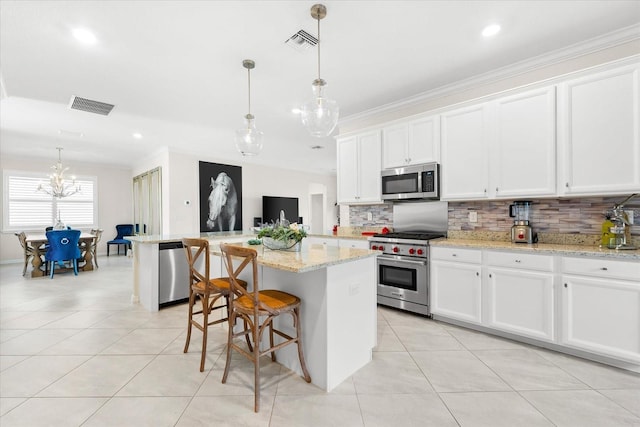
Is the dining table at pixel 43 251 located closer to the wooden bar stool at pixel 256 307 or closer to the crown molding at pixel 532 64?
the wooden bar stool at pixel 256 307

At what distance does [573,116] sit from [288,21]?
258 centimetres

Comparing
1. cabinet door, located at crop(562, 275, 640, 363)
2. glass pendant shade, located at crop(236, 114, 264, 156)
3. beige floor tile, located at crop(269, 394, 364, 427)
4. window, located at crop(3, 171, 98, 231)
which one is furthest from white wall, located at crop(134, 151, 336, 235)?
cabinet door, located at crop(562, 275, 640, 363)

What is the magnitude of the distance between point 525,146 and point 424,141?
1.04 metres

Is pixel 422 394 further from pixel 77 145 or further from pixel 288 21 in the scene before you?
pixel 77 145

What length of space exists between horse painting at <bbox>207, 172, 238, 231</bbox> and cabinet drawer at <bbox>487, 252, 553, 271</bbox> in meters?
5.99

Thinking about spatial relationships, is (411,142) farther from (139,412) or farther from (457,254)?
(139,412)

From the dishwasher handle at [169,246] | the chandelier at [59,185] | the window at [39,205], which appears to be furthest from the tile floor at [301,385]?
the window at [39,205]

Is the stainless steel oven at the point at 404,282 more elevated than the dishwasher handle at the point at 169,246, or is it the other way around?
the dishwasher handle at the point at 169,246

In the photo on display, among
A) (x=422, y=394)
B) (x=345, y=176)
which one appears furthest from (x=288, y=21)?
(x=422, y=394)

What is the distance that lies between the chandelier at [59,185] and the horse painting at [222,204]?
3316 mm

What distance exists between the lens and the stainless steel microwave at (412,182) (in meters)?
3.41

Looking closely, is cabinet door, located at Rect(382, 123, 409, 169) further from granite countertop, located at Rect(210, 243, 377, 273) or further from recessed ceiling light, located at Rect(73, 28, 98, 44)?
recessed ceiling light, located at Rect(73, 28, 98, 44)

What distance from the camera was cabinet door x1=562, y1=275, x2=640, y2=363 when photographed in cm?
211

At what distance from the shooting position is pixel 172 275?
3797 millimetres
